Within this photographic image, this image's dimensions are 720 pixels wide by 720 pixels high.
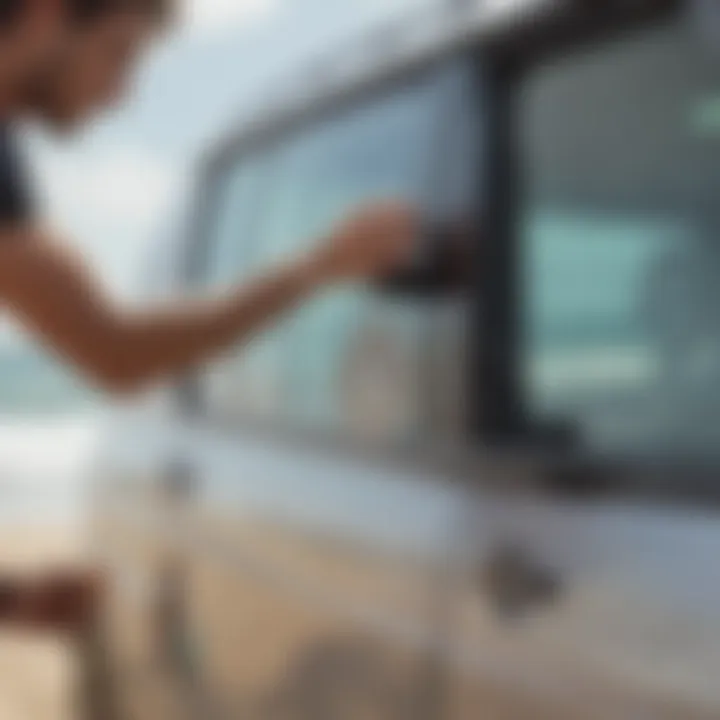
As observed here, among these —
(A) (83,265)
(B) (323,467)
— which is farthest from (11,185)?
(B) (323,467)

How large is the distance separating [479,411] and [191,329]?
0.40m

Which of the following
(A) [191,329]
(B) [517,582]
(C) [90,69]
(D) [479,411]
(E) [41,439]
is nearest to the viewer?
(B) [517,582]

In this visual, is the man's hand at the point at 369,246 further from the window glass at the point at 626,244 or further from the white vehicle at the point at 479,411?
the window glass at the point at 626,244

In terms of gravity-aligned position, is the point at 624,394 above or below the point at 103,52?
below

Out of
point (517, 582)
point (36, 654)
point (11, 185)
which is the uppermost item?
point (11, 185)

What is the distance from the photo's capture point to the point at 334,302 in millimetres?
1763

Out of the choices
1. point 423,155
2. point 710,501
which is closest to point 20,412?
point 423,155

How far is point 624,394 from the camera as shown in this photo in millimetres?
1446

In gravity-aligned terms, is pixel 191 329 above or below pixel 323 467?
above

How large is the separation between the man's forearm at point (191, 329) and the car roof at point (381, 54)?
20 cm

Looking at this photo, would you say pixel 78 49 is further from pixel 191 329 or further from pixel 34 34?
pixel 191 329

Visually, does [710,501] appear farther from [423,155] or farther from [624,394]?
[423,155]

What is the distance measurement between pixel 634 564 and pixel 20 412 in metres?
0.81

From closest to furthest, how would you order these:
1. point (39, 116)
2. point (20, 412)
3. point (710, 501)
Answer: point (710, 501) → point (39, 116) → point (20, 412)
